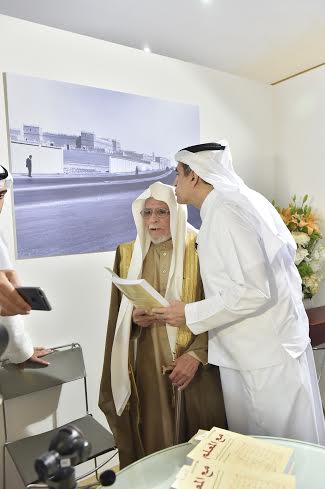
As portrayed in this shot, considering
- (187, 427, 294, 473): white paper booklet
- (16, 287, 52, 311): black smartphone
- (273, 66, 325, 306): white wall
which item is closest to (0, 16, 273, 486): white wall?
(273, 66, 325, 306): white wall

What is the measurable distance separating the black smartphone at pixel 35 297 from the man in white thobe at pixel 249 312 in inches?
31.5

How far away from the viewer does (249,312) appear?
5.73 feet

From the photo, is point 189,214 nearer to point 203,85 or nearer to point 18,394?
point 203,85

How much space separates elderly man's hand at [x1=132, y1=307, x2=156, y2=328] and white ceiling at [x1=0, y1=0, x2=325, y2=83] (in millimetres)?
1638

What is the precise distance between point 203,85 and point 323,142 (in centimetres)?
97

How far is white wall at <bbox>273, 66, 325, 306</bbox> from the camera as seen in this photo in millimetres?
3033

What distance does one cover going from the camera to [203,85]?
9.72 feet

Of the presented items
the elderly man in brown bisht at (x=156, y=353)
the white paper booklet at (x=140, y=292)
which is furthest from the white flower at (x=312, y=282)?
the white paper booklet at (x=140, y=292)

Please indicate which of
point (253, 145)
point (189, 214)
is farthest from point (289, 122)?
point (189, 214)

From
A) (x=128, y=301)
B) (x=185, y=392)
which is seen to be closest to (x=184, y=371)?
(x=185, y=392)

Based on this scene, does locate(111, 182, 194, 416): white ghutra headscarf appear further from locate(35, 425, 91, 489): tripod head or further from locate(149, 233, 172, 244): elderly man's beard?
locate(35, 425, 91, 489): tripod head

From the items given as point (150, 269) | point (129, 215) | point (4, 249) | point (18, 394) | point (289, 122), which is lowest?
point (18, 394)

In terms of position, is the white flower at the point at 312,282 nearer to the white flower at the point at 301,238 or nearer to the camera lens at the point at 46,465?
the white flower at the point at 301,238

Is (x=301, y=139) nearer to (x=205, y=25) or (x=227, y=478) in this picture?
(x=205, y=25)
